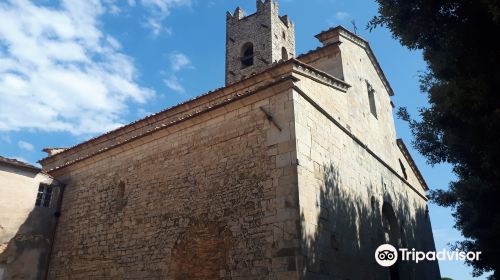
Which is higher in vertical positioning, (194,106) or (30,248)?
(194,106)

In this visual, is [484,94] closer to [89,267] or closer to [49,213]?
[89,267]

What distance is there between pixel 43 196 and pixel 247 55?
13.8 meters

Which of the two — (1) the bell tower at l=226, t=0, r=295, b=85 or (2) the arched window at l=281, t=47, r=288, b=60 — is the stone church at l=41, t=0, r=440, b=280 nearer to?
(1) the bell tower at l=226, t=0, r=295, b=85

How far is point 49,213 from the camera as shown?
11258 mm

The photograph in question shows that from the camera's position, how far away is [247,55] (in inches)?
871

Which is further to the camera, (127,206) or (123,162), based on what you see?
(123,162)

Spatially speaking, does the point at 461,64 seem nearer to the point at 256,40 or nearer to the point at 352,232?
the point at 352,232

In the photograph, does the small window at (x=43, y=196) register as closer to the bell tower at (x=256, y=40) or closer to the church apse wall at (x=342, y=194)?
the church apse wall at (x=342, y=194)

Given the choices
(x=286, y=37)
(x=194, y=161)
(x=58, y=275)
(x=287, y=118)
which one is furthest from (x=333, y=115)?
(x=286, y=37)

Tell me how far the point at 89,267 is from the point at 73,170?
3303 millimetres

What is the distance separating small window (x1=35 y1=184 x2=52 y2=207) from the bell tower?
36.8ft

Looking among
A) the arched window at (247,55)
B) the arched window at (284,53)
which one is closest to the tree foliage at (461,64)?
the arched window at (247,55)

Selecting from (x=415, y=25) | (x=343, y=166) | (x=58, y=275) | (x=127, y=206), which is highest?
(x=415, y=25)

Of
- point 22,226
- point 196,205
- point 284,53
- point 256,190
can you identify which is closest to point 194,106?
point 196,205
